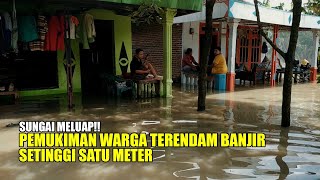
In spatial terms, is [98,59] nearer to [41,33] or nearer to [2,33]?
[41,33]

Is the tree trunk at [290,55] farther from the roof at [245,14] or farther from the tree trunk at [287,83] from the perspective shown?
the roof at [245,14]

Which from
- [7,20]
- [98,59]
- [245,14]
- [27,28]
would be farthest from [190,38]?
[7,20]

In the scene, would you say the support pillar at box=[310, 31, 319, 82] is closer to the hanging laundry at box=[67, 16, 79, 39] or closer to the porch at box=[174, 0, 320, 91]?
the porch at box=[174, 0, 320, 91]

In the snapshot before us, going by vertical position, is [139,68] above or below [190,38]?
below

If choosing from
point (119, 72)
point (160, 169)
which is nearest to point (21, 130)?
point (160, 169)

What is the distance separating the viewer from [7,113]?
7273mm

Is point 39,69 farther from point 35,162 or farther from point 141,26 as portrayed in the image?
point 35,162

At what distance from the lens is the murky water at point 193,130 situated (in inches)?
159

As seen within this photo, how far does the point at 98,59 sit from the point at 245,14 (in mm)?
5293

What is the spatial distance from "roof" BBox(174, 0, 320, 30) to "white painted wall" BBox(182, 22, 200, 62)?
1399mm

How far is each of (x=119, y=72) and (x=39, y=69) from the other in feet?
8.30

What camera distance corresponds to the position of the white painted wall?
45.0 feet

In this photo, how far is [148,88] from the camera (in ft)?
31.0

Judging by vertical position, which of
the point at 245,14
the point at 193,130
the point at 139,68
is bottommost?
the point at 193,130
